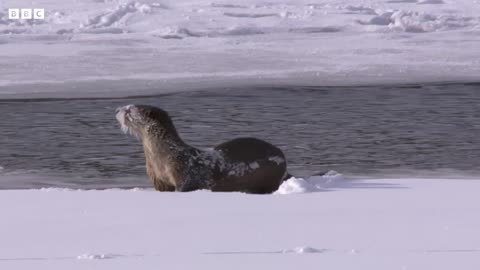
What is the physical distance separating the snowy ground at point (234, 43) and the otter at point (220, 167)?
19.8 ft

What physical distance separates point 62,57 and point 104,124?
179 inches

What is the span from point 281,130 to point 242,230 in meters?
5.72

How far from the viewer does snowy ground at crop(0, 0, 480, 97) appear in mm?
13805

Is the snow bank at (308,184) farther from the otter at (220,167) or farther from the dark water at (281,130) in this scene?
the dark water at (281,130)

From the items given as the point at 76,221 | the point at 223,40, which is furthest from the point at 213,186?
the point at 223,40

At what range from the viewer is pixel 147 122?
682cm

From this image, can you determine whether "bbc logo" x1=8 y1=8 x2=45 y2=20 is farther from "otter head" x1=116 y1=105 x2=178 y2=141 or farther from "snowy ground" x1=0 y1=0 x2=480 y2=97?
"otter head" x1=116 y1=105 x2=178 y2=141

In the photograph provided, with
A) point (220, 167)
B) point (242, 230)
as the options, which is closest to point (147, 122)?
point (220, 167)

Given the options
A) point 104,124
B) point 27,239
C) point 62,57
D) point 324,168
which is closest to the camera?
point 27,239

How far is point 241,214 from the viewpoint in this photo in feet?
15.3

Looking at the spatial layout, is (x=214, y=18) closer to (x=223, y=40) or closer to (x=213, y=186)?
(x=223, y=40)

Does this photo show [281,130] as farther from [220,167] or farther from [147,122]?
[220,167]

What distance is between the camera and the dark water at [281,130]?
804cm

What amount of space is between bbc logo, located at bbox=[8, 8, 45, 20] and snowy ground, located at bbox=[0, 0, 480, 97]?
4.8 inches
